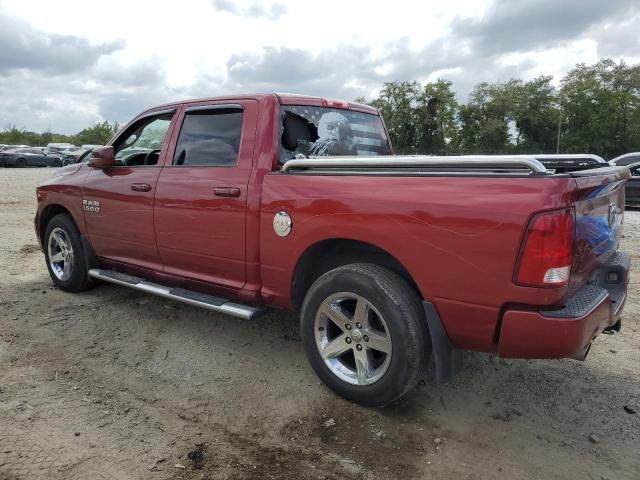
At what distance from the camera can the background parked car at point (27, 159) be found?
34.8 m

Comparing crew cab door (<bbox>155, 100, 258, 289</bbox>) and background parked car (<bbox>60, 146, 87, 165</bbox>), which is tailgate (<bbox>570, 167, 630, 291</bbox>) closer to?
crew cab door (<bbox>155, 100, 258, 289</bbox>)

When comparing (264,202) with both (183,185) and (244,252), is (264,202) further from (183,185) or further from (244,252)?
(183,185)

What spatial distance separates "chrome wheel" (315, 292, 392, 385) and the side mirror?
2.68 meters

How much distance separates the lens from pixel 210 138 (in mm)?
3932

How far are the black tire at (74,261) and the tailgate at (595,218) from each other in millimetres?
4425

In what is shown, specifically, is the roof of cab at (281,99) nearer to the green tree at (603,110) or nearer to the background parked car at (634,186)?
the background parked car at (634,186)

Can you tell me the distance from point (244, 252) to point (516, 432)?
2045 millimetres

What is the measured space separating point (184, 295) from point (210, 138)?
1236 millimetres

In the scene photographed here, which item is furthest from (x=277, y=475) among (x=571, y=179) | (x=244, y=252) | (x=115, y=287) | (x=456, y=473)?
(x=115, y=287)

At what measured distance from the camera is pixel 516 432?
2867 mm

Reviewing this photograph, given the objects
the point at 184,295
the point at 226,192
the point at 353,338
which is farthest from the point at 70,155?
the point at 353,338

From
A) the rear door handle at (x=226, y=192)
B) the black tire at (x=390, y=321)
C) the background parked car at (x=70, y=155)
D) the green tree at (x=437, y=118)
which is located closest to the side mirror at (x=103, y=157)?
the rear door handle at (x=226, y=192)

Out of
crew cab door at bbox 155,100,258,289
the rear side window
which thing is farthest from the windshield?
the rear side window

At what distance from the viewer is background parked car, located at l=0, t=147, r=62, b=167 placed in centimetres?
3478
